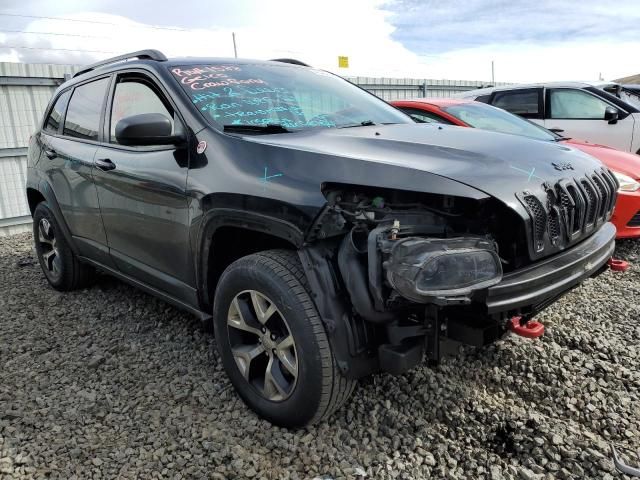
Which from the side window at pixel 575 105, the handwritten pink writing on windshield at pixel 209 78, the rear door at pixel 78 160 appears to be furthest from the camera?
the side window at pixel 575 105

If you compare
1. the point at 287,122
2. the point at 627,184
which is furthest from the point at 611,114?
the point at 287,122

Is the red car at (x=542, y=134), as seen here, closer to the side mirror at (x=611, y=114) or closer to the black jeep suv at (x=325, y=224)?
the black jeep suv at (x=325, y=224)

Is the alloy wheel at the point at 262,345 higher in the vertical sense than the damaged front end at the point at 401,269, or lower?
lower

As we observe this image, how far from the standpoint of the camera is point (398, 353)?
6.63 feet

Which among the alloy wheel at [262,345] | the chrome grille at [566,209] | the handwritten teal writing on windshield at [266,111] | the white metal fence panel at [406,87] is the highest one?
the white metal fence panel at [406,87]

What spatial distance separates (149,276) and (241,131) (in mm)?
1129

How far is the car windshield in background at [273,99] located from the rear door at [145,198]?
0.73 feet

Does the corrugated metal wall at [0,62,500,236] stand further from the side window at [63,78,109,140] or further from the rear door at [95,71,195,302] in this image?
the rear door at [95,71,195,302]

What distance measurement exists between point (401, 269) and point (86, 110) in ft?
9.84

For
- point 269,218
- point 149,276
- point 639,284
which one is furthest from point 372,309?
point 639,284

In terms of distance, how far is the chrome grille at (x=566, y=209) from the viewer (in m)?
2.07

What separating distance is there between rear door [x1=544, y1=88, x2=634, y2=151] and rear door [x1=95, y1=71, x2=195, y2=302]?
249 inches

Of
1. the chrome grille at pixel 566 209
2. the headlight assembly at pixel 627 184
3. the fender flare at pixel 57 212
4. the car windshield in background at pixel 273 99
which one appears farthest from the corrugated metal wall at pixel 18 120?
the chrome grille at pixel 566 209

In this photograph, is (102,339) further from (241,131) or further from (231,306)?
(241,131)
